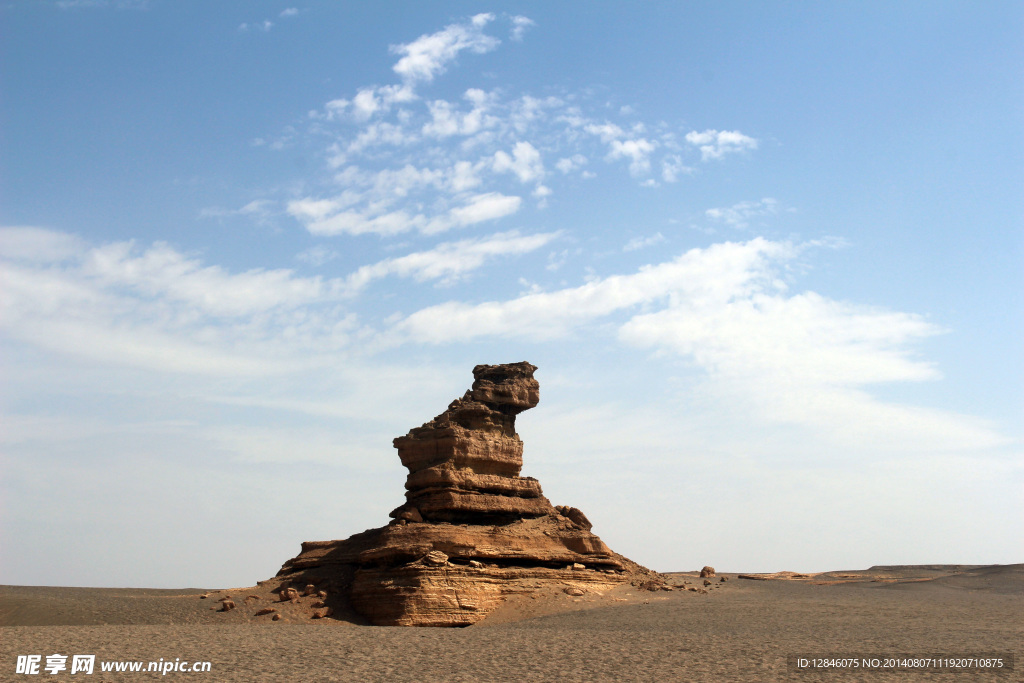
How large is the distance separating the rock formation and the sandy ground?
1.13m

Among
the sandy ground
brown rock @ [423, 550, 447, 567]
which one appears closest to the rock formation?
brown rock @ [423, 550, 447, 567]

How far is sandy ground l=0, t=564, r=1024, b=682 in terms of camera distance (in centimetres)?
1680

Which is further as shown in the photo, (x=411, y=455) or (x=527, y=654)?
(x=411, y=455)

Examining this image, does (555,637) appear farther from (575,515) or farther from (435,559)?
(575,515)

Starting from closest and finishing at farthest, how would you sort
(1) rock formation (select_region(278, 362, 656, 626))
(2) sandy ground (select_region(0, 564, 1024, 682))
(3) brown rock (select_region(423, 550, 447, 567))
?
1. (2) sandy ground (select_region(0, 564, 1024, 682))
2. (1) rock formation (select_region(278, 362, 656, 626))
3. (3) brown rock (select_region(423, 550, 447, 567))

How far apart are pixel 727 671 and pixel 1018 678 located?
211 inches

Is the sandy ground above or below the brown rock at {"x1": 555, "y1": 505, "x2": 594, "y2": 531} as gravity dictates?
below

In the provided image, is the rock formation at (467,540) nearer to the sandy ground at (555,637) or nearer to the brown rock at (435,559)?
the brown rock at (435,559)

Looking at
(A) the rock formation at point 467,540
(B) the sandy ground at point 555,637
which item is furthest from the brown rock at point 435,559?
(B) the sandy ground at point 555,637

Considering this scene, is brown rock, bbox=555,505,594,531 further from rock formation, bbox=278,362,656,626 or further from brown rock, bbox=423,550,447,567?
brown rock, bbox=423,550,447,567

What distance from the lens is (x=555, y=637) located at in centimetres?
2130

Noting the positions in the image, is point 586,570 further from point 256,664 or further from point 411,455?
point 256,664

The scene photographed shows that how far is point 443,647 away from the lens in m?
19.9

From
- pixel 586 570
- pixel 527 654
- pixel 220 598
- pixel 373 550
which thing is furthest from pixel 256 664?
pixel 586 570
